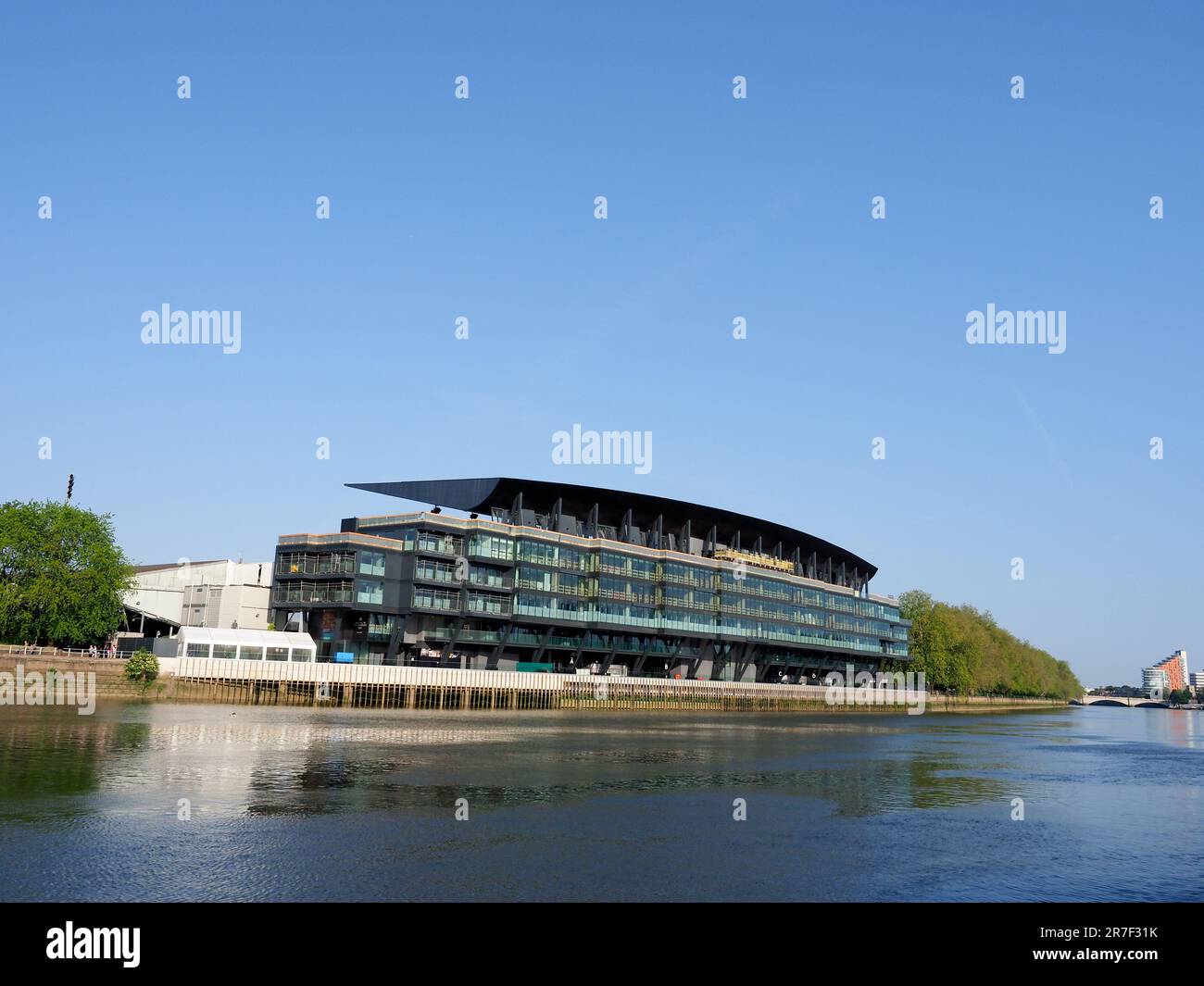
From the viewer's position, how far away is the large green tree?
3873 inches

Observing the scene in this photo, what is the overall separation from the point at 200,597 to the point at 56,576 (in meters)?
24.2

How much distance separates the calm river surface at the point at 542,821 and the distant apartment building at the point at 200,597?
52.3 m

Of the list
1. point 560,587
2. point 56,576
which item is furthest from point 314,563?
point 560,587

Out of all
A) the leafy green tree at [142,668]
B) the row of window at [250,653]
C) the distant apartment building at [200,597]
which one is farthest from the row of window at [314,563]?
the leafy green tree at [142,668]

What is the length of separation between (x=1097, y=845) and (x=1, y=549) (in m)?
100

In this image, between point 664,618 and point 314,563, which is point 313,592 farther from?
point 664,618

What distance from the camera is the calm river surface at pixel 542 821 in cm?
2567

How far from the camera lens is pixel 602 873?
26.9 meters

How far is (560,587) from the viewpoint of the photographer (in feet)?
436

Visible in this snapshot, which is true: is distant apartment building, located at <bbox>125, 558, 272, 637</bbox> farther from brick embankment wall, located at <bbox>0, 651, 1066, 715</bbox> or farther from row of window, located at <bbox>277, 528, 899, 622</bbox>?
brick embankment wall, located at <bbox>0, 651, 1066, 715</bbox>
